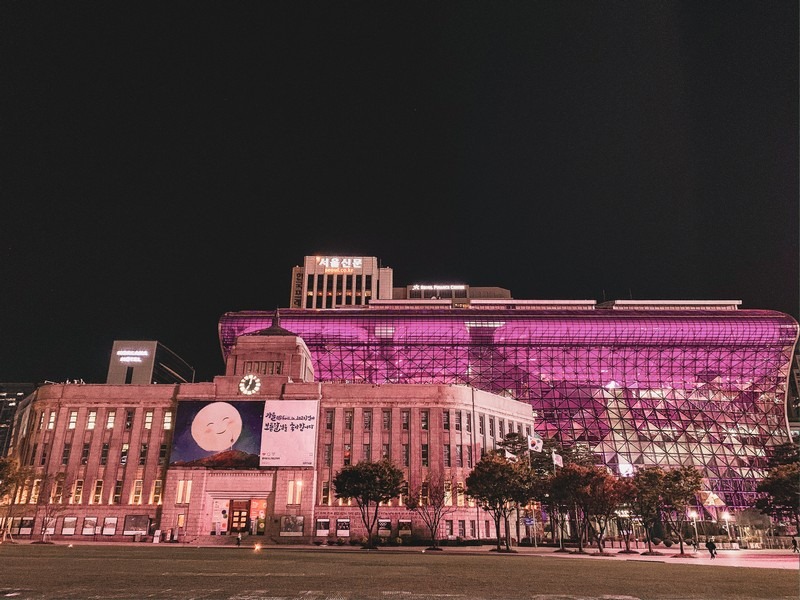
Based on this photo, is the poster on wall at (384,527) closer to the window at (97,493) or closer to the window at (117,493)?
the window at (117,493)

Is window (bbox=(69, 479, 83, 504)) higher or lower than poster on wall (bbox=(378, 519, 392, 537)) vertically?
higher

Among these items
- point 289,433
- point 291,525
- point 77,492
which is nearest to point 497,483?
point 291,525

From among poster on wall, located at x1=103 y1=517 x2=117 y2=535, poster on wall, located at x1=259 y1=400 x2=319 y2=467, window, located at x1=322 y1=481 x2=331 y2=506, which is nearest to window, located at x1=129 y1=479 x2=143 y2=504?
poster on wall, located at x1=103 y1=517 x2=117 y2=535

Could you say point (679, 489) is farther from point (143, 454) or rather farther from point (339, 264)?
point (339, 264)

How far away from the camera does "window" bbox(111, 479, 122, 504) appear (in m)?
77.6

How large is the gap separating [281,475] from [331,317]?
44.6 meters

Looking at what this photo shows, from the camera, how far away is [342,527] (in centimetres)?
7419

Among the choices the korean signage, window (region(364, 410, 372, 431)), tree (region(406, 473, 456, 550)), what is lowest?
tree (region(406, 473, 456, 550))

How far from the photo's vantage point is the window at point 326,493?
76.4 metres

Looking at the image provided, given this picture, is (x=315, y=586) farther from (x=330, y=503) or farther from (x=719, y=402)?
(x=719, y=402)

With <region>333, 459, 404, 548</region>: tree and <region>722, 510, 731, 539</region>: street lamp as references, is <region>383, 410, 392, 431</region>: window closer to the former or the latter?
<region>333, 459, 404, 548</region>: tree

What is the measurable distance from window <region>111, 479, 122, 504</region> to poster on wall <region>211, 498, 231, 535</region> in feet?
44.0

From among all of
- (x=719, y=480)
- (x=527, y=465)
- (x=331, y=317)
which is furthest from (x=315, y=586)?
(x=719, y=480)

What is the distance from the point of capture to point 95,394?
83.6 metres
